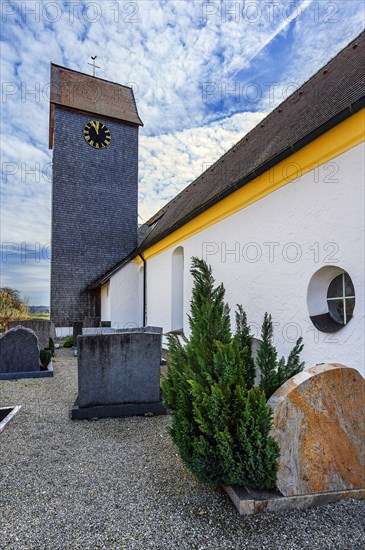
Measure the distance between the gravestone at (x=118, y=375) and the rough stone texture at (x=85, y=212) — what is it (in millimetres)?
11229

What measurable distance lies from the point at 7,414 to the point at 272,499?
148 inches

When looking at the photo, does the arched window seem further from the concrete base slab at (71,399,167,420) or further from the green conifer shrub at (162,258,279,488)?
the green conifer shrub at (162,258,279,488)

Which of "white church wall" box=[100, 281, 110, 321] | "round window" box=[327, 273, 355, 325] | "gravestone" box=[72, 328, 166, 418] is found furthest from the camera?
"white church wall" box=[100, 281, 110, 321]

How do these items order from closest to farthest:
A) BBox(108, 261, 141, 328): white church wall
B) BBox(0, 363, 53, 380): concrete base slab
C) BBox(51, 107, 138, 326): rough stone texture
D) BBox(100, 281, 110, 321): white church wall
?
BBox(0, 363, 53, 380): concrete base slab, BBox(108, 261, 141, 328): white church wall, BBox(100, 281, 110, 321): white church wall, BBox(51, 107, 138, 326): rough stone texture

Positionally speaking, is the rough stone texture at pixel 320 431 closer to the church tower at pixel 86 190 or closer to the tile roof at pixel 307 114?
the tile roof at pixel 307 114

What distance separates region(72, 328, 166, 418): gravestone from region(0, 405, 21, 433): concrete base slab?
0.81 metres

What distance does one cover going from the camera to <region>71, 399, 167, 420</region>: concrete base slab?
4.31 metres

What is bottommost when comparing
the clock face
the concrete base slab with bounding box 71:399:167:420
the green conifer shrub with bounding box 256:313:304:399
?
the concrete base slab with bounding box 71:399:167:420

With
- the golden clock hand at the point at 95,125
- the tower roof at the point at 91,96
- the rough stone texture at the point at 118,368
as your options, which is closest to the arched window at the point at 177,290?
the rough stone texture at the point at 118,368

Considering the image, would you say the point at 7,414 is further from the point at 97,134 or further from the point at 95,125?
the point at 95,125

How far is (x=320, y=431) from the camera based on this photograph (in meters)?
2.35

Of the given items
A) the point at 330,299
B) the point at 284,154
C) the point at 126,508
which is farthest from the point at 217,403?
the point at 284,154

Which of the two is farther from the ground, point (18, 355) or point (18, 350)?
point (18, 350)

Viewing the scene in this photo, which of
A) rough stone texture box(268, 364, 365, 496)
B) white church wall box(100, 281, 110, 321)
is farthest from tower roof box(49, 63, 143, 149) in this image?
rough stone texture box(268, 364, 365, 496)
